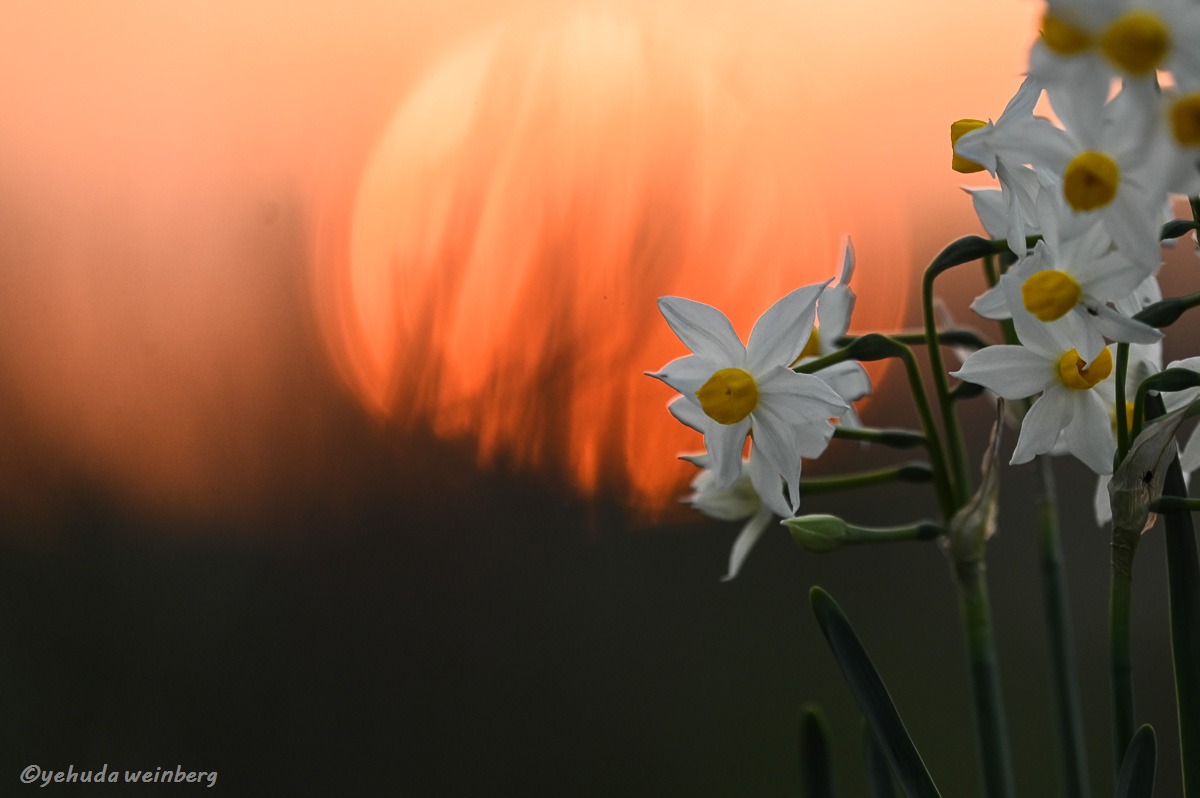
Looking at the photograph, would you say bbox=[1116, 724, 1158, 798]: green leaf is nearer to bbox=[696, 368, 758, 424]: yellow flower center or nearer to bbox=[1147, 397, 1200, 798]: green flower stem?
bbox=[1147, 397, 1200, 798]: green flower stem

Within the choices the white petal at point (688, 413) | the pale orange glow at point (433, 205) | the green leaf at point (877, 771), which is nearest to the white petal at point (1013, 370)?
the white petal at point (688, 413)

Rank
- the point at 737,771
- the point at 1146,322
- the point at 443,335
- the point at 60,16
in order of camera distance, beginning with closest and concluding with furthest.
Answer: the point at 1146,322
the point at 60,16
the point at 443,335
the point at 737,771

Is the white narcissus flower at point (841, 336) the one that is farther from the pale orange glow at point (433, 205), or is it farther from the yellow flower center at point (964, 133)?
the pale orange glow at point (433, 205)

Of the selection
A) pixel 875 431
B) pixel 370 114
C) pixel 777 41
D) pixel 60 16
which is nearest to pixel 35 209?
pixel 60 16

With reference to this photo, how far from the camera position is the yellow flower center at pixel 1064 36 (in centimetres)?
25

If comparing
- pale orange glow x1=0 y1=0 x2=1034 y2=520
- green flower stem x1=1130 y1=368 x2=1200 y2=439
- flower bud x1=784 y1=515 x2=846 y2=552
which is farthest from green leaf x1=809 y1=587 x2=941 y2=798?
pale orange glow x1=0 y1=0 x2=1034 y2=520

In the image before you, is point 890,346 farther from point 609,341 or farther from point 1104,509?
point 609,341

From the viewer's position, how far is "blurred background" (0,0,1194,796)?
1039mm

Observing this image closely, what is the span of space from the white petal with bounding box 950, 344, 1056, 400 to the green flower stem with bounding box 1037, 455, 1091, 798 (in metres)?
0.13

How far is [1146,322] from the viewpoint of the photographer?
12.5 inches

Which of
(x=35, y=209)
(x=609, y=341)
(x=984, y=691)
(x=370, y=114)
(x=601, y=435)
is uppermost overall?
(x=370, y=114)

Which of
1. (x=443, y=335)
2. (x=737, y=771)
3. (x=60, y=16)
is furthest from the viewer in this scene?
(x=737, y=771)

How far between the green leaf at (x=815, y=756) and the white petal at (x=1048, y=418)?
0.17 m

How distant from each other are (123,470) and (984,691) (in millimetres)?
987
